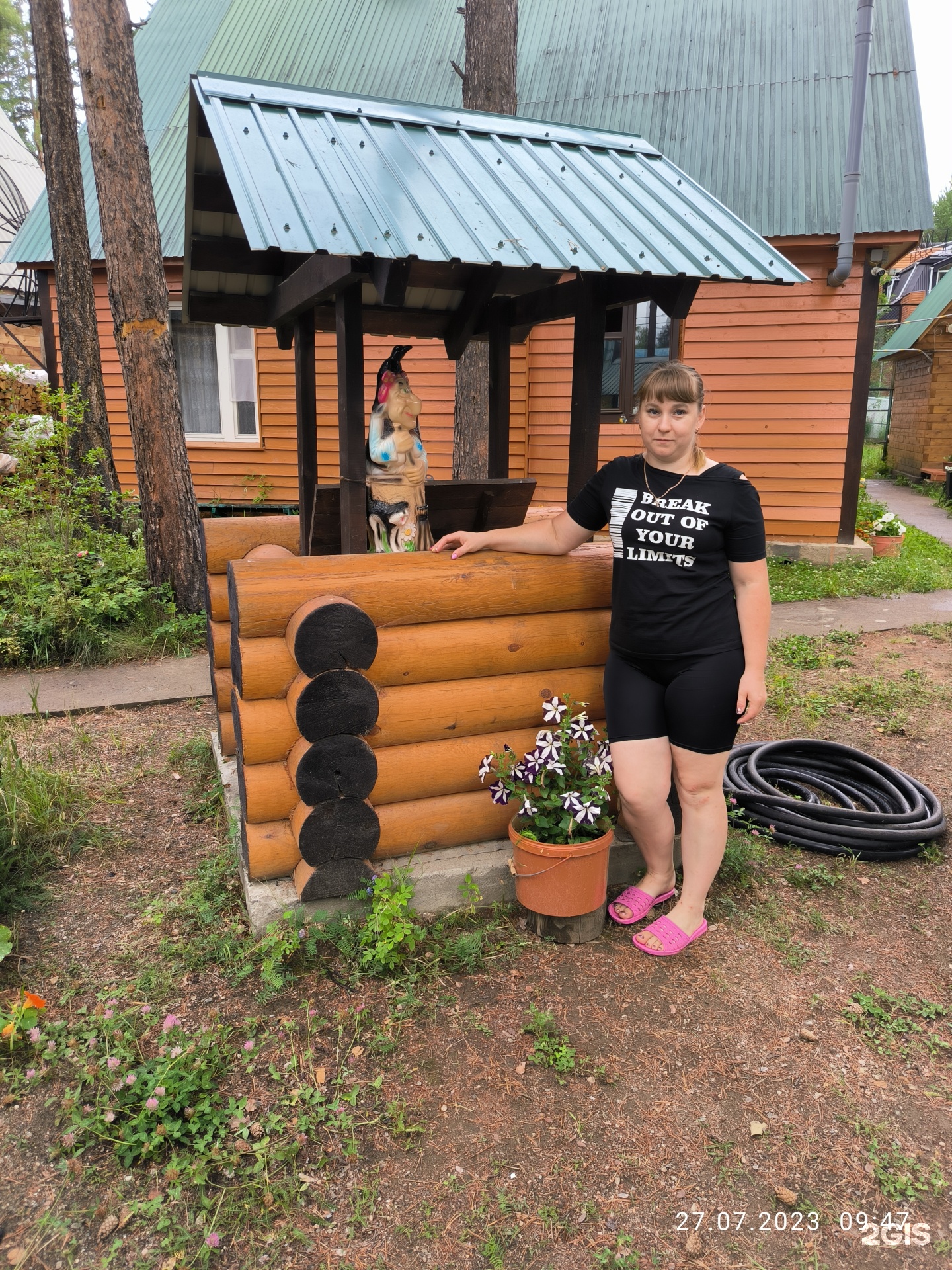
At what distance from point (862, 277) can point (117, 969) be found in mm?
10247

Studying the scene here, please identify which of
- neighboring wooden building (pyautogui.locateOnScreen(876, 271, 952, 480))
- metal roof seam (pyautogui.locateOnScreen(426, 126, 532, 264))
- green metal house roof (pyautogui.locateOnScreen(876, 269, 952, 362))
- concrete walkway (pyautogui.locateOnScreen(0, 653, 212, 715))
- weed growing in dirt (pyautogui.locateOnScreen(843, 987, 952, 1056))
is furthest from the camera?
green metal house roof (pyautogui.locateOnScreen(876, 269, 952, 362))

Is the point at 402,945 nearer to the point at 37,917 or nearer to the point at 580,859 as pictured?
the point at 580,859

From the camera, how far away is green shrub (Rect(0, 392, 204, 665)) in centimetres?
664

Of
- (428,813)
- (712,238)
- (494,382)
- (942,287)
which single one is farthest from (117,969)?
(942,287)

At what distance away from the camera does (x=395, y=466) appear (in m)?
3.56

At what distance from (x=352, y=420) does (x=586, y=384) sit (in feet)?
3.62

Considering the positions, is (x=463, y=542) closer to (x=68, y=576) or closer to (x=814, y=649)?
(x=814, y=649)

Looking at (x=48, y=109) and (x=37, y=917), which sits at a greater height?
(x=48, y=109)

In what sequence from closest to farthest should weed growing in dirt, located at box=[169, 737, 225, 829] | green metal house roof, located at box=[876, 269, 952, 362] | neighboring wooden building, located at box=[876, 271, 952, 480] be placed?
weed growing in dirt, located at box=[169, 737, 225, 829] < neighboring wooden building, located at box=[876, 271, 952, 480] < green metal house roof, located at box=[876, 269, 952, 362]

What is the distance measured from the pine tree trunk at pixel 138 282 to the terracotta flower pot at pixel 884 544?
8.24 m

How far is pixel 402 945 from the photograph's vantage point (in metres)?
3.07

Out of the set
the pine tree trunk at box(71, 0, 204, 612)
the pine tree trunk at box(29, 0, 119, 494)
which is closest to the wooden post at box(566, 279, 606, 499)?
the pine tree trunk at box(71, 0, 204, 612)

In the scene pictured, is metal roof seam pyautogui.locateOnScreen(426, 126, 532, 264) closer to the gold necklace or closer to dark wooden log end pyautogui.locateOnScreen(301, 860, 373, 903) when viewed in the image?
the gold necklace

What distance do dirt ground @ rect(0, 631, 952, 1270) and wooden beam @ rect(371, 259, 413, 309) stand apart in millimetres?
2373
